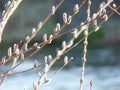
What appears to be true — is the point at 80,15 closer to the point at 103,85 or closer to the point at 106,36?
the point at 106,36

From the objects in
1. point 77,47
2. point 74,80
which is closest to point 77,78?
point 74,80

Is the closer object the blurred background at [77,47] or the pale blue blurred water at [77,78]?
the pale blue blurred water at [77,78]

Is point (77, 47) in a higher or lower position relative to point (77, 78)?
higher

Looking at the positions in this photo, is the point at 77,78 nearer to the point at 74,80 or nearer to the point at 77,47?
the point at 74,80

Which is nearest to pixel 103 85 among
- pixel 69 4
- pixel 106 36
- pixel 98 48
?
pixel 98 48

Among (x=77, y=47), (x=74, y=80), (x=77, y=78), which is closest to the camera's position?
(x=74, y=80)

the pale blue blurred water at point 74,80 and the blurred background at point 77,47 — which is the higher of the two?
the blurred background at point 77,47

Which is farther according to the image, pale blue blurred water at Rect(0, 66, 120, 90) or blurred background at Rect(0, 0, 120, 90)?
blurred background at Rect(0, 0, 120, 90)

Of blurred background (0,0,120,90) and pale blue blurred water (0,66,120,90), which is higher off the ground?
blurred background (0,0,120,90)
